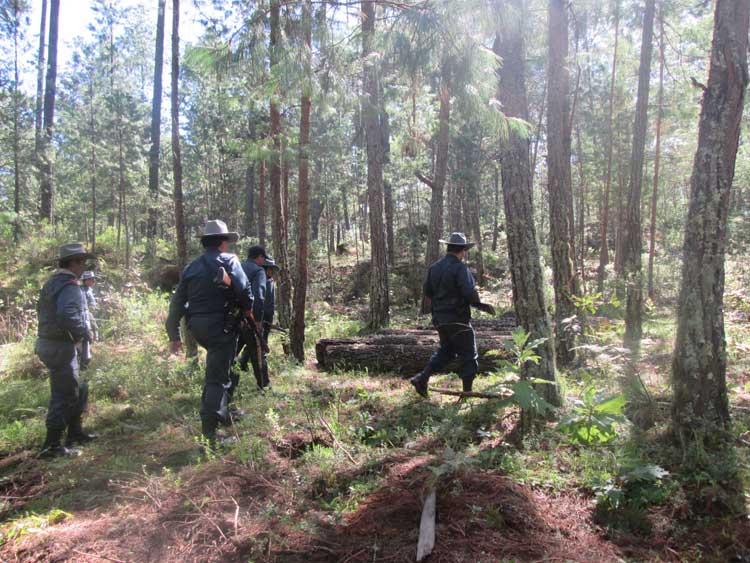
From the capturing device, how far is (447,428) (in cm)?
471

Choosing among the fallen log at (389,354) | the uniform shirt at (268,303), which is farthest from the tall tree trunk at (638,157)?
the uniform shirt at (268,303)

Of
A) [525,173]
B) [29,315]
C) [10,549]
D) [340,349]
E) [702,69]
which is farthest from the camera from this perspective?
[702,69]

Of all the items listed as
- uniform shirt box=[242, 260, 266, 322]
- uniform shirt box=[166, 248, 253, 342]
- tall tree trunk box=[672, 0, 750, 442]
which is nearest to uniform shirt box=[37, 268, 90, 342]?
uniform shirt box=[166, 248, 253, 342]

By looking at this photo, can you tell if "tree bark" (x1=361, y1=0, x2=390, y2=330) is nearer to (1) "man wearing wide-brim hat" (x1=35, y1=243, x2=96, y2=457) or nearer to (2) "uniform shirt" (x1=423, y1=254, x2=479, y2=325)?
(2) "uniform shirt" (x1=423, y1=254, x2=479, y2=325)

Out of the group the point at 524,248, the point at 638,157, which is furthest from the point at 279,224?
the point at 638,157

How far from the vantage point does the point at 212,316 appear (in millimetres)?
4855

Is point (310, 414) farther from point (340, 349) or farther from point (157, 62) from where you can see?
point (157, 62)

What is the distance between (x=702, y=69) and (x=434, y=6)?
13.0 metres

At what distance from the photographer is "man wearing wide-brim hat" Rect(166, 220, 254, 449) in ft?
15.8

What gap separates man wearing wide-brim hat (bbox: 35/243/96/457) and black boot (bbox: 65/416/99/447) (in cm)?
15

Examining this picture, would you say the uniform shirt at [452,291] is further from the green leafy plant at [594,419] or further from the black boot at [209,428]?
the black boot at [209,428]

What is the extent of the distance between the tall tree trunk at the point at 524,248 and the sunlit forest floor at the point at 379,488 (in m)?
0.49

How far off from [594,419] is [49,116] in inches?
1011

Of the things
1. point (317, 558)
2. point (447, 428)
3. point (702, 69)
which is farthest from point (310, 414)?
point (702, 69)
